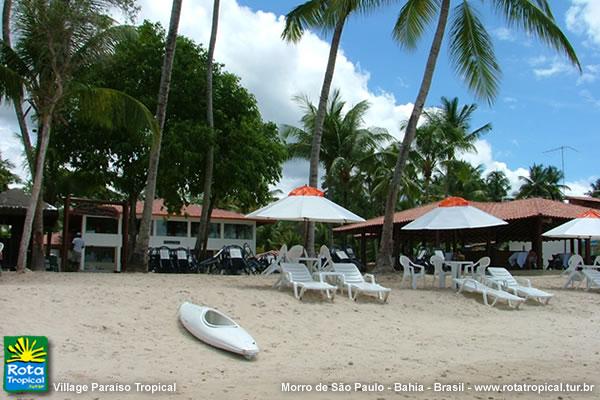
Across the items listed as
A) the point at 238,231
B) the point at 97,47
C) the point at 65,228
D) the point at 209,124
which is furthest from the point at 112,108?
the point at 238,231

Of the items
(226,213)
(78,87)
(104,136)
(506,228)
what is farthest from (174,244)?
(78,87)

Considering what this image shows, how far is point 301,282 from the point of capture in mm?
11359

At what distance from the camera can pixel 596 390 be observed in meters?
6.19

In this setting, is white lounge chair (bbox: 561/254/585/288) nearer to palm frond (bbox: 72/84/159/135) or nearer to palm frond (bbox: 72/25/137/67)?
palm frond (bbox: 72/84/159/135)

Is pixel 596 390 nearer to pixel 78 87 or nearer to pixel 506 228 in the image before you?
pixel 78 87

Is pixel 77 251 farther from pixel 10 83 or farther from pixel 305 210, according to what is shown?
pixel 305 210

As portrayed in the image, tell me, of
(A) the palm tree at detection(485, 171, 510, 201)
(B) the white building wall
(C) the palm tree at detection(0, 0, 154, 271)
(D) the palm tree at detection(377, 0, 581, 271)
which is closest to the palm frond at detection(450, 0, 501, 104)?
(D) the palm tree at detection(377, 0, 581, 271)

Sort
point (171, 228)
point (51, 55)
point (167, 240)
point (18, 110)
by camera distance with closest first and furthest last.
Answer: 1. point (51, 55)
2. point (18, 110)
3. point (167, 240)
4. point (171, 228)

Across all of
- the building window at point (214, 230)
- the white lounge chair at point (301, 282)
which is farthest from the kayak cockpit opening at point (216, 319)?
the building window at point (214, 230)

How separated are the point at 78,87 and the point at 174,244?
2251cm

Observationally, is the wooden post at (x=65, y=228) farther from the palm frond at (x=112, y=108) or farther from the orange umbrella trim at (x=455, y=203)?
the orange umbrella trim at (x=455, y=203)

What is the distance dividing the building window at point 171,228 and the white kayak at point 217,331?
90.8 feet

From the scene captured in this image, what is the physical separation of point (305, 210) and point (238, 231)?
2531 centimetres

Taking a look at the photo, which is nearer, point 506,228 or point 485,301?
point 485,301
